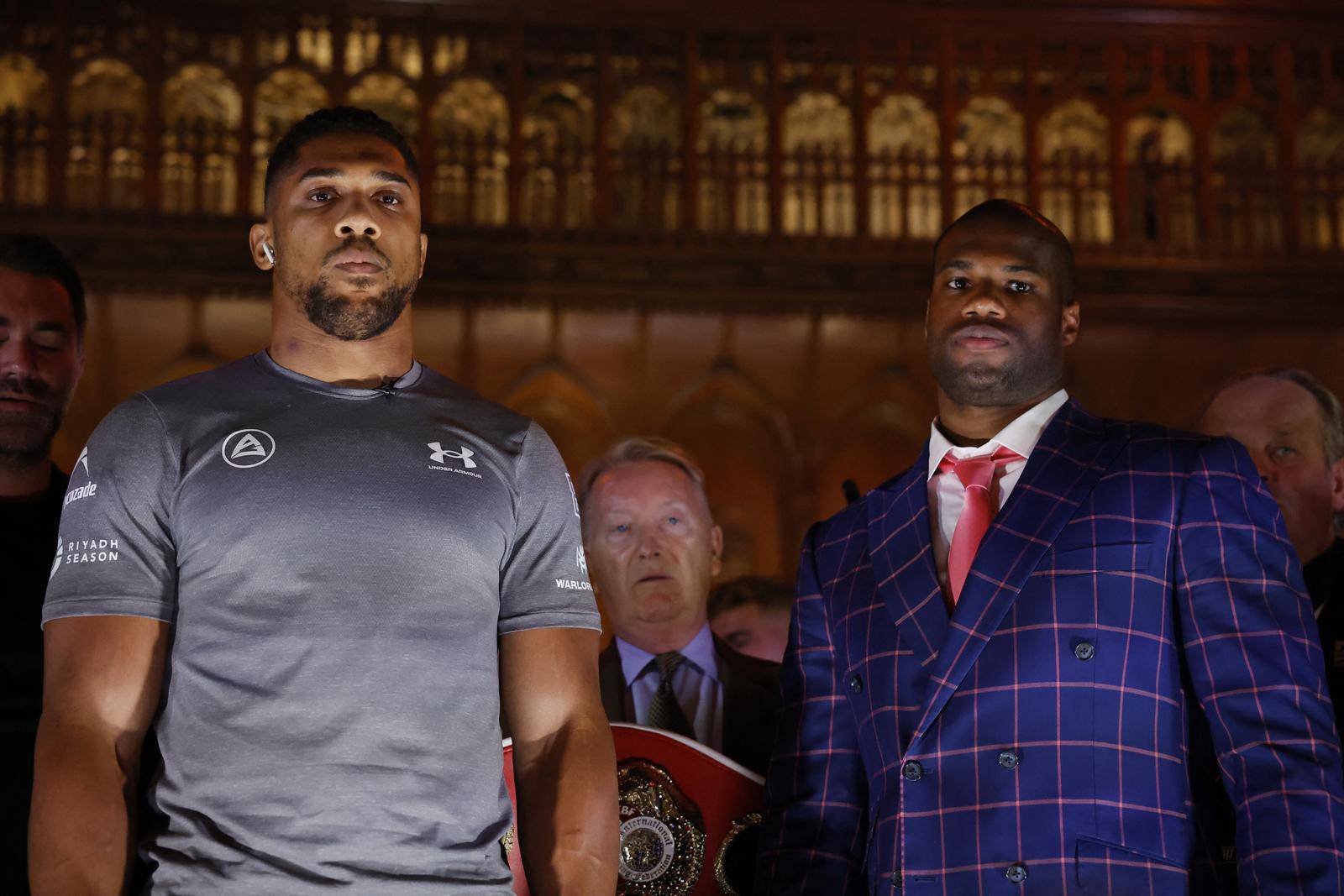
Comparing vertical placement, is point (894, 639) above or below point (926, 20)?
below

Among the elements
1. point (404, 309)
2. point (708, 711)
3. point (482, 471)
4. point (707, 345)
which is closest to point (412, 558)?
point (482, 471)

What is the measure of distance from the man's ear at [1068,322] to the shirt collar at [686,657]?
3.63ft

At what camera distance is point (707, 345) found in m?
5.89

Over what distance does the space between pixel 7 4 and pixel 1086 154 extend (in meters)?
4.18

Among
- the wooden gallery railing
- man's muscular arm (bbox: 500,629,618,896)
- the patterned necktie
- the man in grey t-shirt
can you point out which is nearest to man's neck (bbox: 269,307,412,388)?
the man in grey t-shirt

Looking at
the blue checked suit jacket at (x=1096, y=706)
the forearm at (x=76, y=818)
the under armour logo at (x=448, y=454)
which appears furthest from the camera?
the blue checked suit jacket at (x=1096, y=706)

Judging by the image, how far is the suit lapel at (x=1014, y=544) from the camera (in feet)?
7.12

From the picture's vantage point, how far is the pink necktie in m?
2.32

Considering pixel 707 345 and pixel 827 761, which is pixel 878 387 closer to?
pixel 707 345

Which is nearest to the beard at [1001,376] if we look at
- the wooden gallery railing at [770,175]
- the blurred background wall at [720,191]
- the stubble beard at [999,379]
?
the stubble beard at [999,379]

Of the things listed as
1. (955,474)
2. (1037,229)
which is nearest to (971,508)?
(955,474)

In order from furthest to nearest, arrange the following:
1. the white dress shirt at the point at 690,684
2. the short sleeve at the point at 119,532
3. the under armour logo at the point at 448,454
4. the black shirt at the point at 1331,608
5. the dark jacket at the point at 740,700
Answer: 1. the white dress shirt at the point at 690,684
2. the dark jacket at the point at 740,700
3. the black shirt at the point at 1331,608
4. the under armour logo at the point at 448,454
5. the short sleeve at the point at 119,532

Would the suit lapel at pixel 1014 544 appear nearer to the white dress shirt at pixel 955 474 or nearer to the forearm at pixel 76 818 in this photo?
the white dress shirt at pixel 955 474

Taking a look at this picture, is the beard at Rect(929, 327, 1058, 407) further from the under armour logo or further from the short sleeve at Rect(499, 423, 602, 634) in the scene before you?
the under armour logo
